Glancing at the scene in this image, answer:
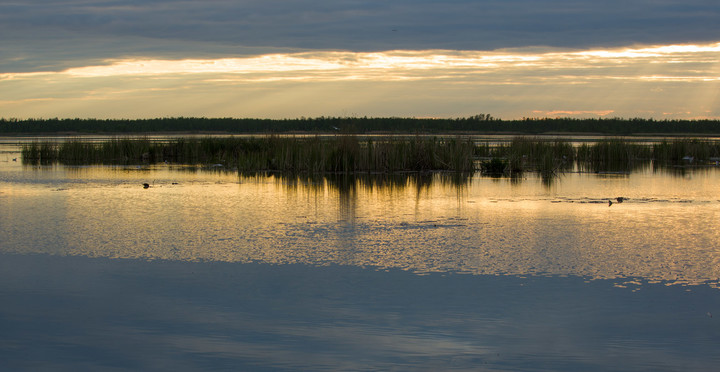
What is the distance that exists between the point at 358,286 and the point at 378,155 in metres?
12.6

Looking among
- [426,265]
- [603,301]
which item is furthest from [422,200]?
[603,301]

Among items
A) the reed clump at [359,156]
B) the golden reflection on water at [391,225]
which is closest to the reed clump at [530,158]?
the reed clump at [359,156]

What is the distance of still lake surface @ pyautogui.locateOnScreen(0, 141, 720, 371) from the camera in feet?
14.2

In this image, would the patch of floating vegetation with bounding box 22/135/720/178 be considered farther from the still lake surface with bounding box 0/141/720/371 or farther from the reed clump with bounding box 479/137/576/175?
the still lake surface with bounding box 0/141/720/371

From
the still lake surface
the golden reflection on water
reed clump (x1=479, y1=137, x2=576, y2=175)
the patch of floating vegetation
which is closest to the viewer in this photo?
the still lake surface

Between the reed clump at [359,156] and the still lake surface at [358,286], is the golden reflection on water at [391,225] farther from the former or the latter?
the reed clump at [359,156]

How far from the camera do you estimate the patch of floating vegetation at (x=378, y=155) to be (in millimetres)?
18484

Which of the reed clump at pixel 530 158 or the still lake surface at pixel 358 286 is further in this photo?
the reed clump at pixel 530 158

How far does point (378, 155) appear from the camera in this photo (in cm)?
1834

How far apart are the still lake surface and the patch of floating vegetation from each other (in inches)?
280

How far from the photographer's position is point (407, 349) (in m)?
4.36

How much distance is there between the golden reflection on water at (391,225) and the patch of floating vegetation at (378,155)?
3.15 metres

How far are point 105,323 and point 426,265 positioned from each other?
306 centimetres

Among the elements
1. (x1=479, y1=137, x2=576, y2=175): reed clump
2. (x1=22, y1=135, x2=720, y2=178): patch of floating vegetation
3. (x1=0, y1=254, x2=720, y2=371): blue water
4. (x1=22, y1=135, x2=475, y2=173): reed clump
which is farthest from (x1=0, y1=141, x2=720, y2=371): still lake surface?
(x1=479, y1=137, x2=576, y2=175): reed clump
